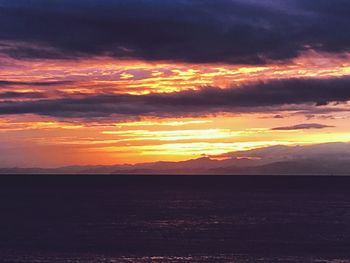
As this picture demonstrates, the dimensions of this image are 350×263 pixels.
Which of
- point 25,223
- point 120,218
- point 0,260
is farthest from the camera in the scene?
point 120,218

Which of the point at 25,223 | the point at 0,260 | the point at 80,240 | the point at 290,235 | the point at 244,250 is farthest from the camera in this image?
the point at 25,223

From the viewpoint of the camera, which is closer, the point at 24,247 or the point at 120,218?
the point at 24,247

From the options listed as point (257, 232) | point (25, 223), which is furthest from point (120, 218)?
point (257, 232)

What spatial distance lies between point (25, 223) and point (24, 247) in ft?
97.0

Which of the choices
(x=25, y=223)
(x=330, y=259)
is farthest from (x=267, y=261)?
(x=25, y=223)

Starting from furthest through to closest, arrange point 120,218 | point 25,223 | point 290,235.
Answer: point 120,218, point 25,223, point 290,235

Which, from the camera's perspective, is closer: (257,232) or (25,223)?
(257,232)

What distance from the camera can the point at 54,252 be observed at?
227 ft

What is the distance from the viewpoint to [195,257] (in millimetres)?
67250

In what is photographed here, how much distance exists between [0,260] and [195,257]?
20.3m

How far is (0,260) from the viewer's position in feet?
206

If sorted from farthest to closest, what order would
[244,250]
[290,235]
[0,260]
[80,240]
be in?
[290,235] < [80,240] < [244,250] < [0,260]

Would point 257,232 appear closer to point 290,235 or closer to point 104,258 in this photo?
point 290,235

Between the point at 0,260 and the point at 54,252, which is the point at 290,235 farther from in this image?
the point at 0,260
